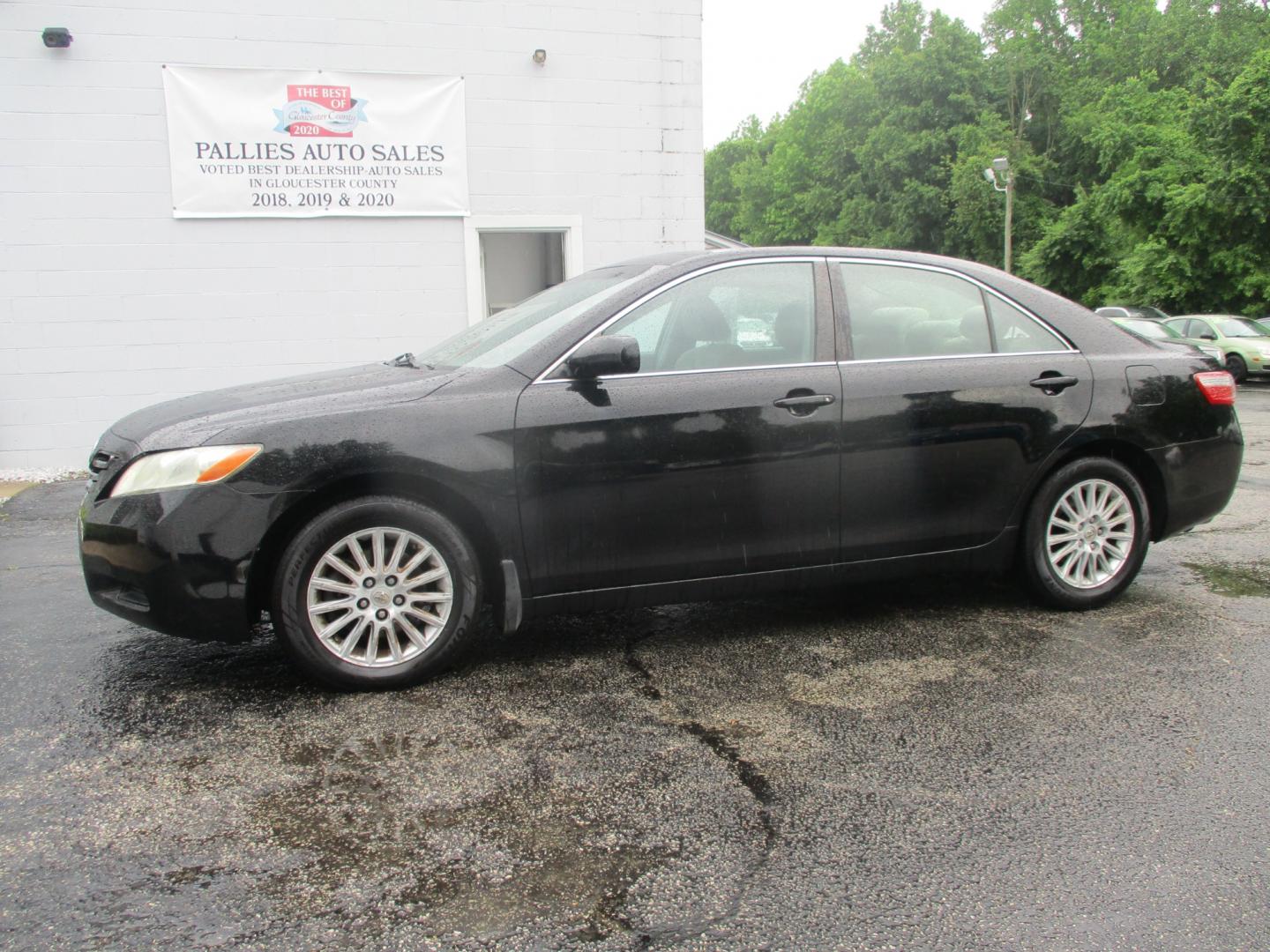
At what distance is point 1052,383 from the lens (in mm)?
4543

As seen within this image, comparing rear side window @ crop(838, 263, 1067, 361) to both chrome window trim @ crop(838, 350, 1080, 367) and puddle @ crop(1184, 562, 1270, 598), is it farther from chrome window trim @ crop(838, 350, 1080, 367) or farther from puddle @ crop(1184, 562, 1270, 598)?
puddle @ crop(1184, 562, 1270, 598)

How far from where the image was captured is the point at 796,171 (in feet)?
206

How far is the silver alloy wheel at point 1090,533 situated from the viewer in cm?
463

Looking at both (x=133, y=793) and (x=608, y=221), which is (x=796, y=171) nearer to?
(x=608, y=221)

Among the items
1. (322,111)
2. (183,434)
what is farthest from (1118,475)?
(322,111)

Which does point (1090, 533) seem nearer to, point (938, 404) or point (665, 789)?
point (938, 404)

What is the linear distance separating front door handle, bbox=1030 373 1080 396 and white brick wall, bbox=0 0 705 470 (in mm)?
6726

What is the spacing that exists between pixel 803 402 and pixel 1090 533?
1548 mm

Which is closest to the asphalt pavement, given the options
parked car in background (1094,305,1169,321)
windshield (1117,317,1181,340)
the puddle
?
the puddle

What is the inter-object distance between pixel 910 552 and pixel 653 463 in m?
1.23

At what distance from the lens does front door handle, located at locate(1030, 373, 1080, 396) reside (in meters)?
4.53

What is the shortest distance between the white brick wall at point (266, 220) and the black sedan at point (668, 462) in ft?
18.7

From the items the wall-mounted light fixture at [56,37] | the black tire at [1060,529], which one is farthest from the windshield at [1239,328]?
the wall-mounted light fixture at [56,37]

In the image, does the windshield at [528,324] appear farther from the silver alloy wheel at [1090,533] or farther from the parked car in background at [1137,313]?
the parked car in background at [1137,313]
